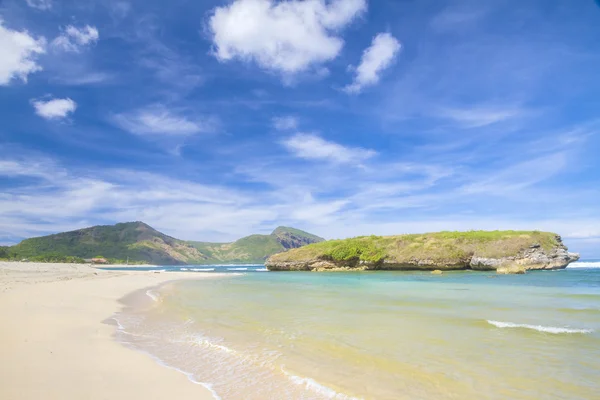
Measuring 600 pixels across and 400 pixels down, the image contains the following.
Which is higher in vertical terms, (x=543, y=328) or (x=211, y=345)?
(x=543, y=328)

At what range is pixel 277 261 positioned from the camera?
90.4m

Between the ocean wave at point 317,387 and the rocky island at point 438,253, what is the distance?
5155 centimetres

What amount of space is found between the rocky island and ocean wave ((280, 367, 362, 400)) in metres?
51.5

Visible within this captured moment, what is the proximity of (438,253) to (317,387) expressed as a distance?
6835 cm

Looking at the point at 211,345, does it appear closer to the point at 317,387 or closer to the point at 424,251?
the point at 317,387

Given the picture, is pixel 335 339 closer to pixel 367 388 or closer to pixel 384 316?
pixel 367 388

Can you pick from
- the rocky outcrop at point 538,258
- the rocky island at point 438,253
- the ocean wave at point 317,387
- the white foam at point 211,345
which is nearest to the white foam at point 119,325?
the white foam at point 211,345

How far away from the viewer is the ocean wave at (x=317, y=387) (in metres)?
5.14

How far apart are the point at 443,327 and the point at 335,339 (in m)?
3.71

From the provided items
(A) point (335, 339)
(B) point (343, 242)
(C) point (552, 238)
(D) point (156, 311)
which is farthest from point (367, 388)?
(B) point (343, 242)

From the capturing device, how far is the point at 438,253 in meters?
67.3

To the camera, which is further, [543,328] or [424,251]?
[424,251]

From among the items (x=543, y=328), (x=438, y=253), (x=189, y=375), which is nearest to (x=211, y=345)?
(x=189, y=375)

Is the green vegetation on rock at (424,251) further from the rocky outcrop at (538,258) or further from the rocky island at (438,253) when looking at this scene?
the rocky outcrop at (538,258)
